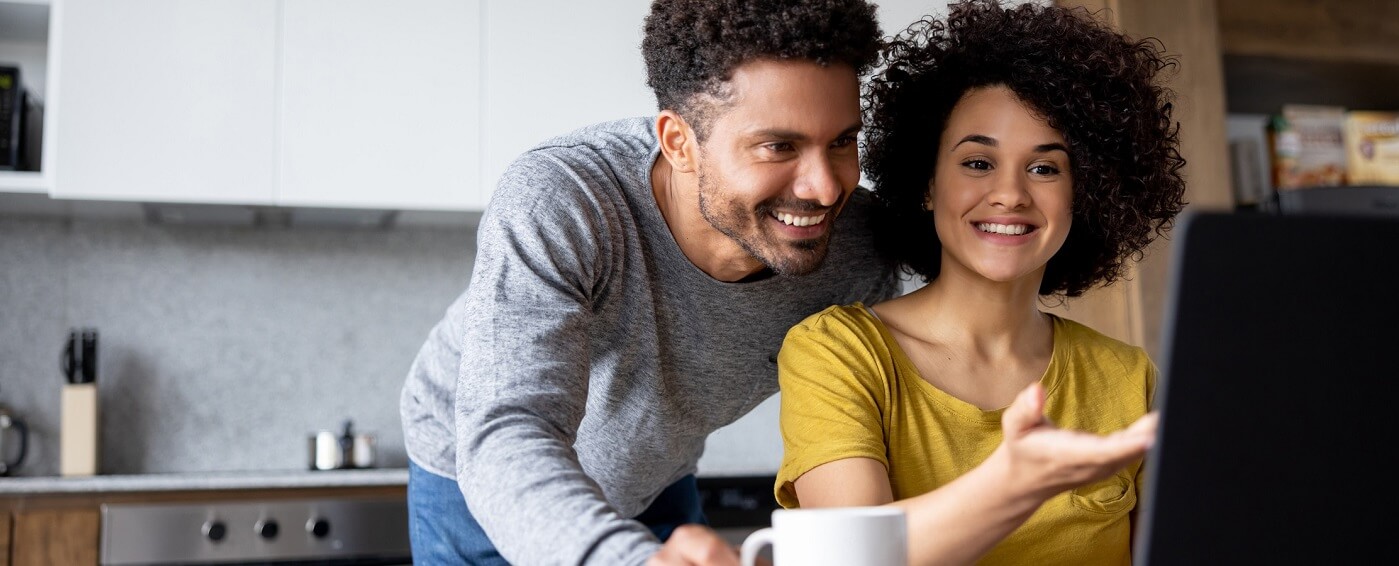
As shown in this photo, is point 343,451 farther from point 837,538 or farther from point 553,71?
point 837,538

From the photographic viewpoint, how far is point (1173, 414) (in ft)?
1.63

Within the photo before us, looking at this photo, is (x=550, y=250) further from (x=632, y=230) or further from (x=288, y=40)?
(x=288, y=40)

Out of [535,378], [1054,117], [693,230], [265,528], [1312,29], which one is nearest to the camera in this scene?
[535,378]

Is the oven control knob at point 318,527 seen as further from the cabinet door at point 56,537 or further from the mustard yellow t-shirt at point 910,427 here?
the mustard yellow t-shirt at point 910,427

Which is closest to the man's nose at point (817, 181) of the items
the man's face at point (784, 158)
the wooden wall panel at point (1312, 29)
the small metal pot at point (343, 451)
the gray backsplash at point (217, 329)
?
the man's face at point (784, 158)

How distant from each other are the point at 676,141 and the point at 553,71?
163 cm

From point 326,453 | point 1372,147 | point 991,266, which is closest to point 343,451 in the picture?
point 326,453

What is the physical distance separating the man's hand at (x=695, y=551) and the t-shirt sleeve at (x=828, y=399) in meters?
0.48

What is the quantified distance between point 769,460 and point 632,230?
2197mm

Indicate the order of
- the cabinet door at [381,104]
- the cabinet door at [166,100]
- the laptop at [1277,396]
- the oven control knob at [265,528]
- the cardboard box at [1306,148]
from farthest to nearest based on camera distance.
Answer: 1. the cardboard box at [1306,148]
2. the cabinet door at [381,104]
3. the cabinet door at [166,100]
4. the oven control knob at [265,528]
5. the laptop at [1277,396]

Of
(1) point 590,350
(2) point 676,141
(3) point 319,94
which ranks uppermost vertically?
(3) point 319,94

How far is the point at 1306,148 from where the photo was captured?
325 centimetres

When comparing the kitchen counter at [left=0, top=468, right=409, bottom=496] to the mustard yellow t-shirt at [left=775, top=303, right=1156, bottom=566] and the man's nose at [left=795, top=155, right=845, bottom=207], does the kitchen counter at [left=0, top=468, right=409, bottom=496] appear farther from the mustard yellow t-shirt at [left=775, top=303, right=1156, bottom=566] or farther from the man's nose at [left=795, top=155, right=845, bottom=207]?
the man's nose at [left=795, top=155, right=845, bottom=207]

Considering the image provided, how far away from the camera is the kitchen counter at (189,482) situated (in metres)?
2.35
